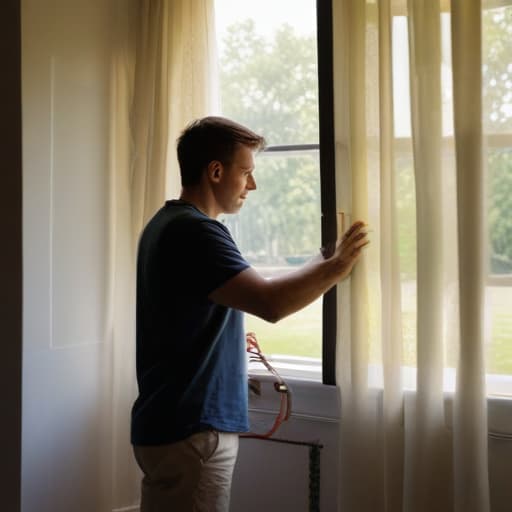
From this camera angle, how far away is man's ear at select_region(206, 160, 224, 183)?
5.30 ft

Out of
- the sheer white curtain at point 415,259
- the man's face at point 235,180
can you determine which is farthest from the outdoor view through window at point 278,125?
the man's face at point 235,180

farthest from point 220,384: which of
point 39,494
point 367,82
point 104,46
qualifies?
point 104,46

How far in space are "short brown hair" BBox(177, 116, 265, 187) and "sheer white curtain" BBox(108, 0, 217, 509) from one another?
50 cm

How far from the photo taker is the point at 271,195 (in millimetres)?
2236

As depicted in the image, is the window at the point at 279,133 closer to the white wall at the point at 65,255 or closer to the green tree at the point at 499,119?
the white wall at the point at 65,255

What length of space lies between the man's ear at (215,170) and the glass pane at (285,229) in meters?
0.61

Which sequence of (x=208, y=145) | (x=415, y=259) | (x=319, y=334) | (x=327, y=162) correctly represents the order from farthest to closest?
1. (x=319, y=334)
2. (x=327, y=162)
3. (x=415, y=259)
4. (x=208, y=145)

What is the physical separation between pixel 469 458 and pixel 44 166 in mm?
1527

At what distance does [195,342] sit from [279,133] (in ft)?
3.24

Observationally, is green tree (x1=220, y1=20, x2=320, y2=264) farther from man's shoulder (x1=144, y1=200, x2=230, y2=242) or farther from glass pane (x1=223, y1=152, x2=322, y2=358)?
man's shoulder (x1=144, y1=200, x2=230, y2=242)

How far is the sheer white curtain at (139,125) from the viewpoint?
6.99ft

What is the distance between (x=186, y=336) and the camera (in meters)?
1.50

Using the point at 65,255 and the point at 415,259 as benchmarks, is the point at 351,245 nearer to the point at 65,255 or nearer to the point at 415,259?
the point at 415,259

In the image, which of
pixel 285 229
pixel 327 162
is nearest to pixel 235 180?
pixel 327 162
